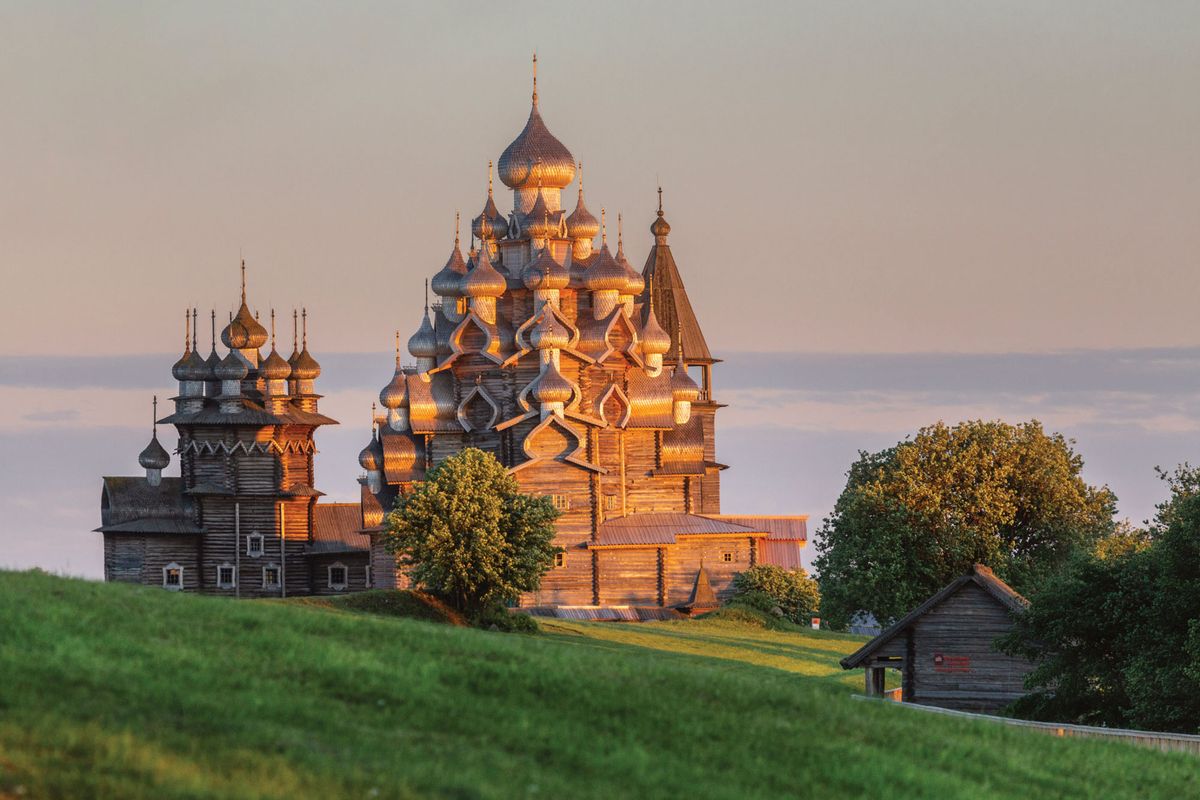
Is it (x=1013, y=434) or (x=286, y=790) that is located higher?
(x=1013, y=434)

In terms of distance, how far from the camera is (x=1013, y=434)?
59656mm

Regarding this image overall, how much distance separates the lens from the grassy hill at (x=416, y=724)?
57.1 ft

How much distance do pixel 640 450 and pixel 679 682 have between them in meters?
55.6

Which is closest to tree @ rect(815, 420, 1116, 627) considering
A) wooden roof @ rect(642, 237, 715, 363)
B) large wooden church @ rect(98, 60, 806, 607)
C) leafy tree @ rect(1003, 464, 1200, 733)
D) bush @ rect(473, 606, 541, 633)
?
bush @ rect(473, 606, 541, 633)

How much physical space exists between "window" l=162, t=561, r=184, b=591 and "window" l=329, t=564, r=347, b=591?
6305 millimetres

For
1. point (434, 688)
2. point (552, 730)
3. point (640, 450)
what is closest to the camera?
point (552, 730)

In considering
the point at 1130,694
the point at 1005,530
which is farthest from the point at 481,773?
the point at 1005,530

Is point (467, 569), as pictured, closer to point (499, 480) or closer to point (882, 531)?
point (499, 480)

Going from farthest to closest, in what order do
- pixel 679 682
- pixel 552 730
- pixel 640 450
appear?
1. pixel 640 450
2. pixel 679 682
3. pixel 552 730

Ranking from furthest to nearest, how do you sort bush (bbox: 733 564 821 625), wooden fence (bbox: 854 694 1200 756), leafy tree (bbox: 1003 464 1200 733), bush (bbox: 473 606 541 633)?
bush (bbox: 733 564 821 625) → bush (bbox: 473 606 541 633) → leafy tree (bbox: 1003 464 1200 733) → wooden fence (bbox: 854 694 1200 756)

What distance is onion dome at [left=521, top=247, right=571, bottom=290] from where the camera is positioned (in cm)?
7688

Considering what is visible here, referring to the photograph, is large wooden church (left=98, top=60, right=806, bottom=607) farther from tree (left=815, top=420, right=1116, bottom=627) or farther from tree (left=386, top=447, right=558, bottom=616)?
tree (left=815, top=420, right=1116, bottom=627)

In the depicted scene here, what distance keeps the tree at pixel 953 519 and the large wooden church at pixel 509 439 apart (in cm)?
1628

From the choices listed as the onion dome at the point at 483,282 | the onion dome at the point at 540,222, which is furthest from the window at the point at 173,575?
the onion dome at the point at 540,222
